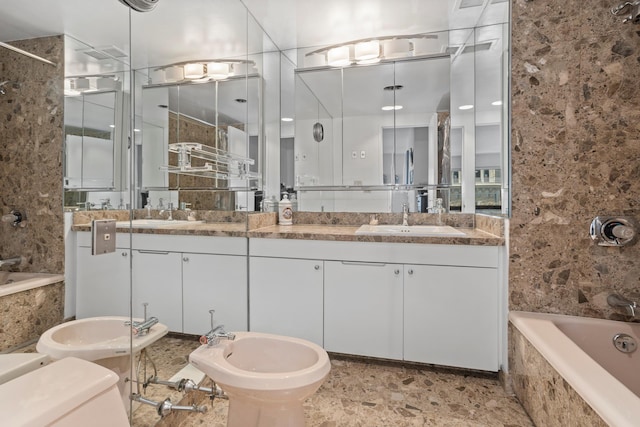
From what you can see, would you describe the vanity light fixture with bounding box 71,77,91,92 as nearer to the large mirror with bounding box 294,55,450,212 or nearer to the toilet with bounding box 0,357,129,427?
the toilet with bounding box 0,357,129,427

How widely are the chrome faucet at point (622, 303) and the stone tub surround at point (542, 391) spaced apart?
1.47 feet

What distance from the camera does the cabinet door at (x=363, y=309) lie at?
1982 mm

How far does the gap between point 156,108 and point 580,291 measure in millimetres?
2196

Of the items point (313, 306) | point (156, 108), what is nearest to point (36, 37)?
point (156, 108)

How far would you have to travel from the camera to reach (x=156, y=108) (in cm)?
141

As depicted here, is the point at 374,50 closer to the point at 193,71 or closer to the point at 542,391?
the point at 193,71

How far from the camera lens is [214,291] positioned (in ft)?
6.61

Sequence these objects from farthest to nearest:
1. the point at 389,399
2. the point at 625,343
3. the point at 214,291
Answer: the point at 214,291
the point at 389,399
the point at 625,343

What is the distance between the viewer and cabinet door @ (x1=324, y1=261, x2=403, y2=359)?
198 cm

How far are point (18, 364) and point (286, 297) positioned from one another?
4.90 ft

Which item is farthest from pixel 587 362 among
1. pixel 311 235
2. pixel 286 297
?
pixel 286 297

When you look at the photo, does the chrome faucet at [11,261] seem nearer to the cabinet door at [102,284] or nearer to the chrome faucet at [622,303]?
the cabinet door at [102,284]

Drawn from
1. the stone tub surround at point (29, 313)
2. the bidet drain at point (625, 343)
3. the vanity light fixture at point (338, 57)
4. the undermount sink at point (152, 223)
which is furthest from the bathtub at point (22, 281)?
the vanity light fixture at point (338, 57)

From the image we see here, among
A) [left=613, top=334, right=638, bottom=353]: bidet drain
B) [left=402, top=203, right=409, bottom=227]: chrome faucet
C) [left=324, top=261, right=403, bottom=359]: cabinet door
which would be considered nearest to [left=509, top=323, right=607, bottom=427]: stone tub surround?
[left=613, top=334, right=638, bottom=353]: bidet drain
